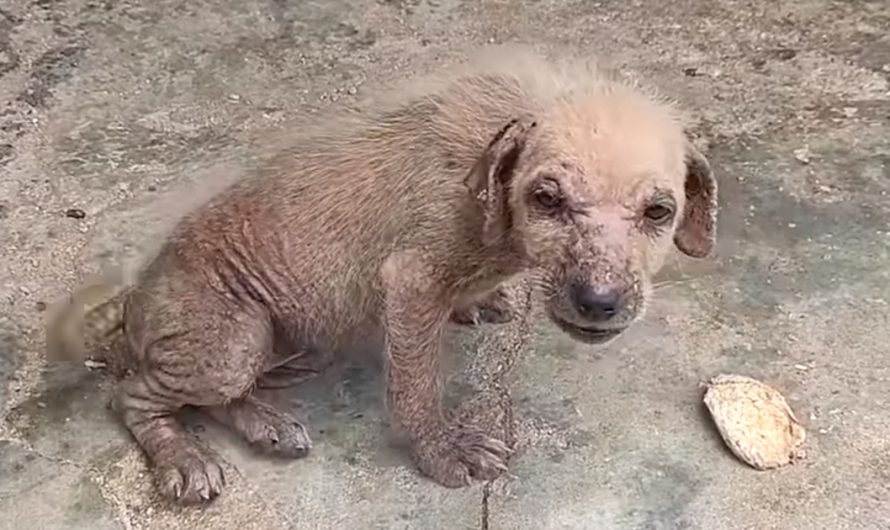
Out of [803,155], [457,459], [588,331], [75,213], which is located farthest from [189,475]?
[803,155]

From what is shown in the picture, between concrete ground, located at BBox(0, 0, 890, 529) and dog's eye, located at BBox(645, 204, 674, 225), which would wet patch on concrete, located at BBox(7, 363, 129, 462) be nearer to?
concrete ground, located at BBox(0, 0, 890, 529)

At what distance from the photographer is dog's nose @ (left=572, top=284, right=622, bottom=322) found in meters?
3.07

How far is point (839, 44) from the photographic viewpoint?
516 centimetres

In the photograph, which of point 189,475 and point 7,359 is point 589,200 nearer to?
point 189,475

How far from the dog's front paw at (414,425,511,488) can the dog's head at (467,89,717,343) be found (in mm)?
447

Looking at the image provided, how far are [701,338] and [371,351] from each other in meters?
0.86

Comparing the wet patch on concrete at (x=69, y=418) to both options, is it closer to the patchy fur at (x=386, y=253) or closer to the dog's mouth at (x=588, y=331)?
the patchy fur at (x=386, y=253)

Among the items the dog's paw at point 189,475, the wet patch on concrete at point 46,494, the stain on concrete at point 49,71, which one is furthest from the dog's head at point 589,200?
the stain on concrete at point 49,71

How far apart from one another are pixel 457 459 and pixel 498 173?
29.1 inches

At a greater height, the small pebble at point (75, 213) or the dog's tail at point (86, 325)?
the small pebble at point (75, 213)

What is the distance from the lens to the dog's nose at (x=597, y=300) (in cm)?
307

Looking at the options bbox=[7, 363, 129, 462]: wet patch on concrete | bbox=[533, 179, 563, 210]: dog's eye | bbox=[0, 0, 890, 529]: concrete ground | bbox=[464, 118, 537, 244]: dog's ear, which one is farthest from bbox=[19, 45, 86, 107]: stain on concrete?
bbox=[533, 179, 563, 210]: dog's eye

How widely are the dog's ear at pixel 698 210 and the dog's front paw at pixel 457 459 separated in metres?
0.66

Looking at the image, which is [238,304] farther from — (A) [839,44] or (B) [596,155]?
(A) [839,44]
